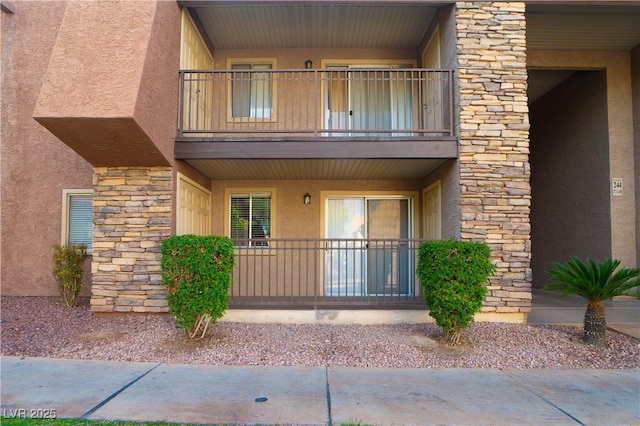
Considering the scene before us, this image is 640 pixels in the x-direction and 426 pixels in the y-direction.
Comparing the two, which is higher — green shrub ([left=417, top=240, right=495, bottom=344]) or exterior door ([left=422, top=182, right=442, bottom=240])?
exterior door ([left=422, top=182, right=442, bottom=240])

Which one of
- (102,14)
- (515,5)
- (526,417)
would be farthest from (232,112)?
(526,417)

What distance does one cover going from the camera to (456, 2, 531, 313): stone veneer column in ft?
22.8

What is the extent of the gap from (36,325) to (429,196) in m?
7.72

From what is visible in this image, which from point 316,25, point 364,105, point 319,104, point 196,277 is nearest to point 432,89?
point 364,105

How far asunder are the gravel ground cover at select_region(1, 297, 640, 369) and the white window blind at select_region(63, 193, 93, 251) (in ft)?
7.09

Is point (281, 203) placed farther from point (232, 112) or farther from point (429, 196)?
point (429, 196)

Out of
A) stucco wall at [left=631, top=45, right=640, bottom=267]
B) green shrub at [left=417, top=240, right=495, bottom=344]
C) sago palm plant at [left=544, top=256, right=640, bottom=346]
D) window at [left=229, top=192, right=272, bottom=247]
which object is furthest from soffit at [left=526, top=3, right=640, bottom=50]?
window at [left=229, top=192, right=272, bottom=247]

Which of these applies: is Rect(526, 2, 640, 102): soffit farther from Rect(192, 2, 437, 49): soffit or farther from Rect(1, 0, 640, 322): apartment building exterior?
Rect(192, 2, 437, 49): soffit

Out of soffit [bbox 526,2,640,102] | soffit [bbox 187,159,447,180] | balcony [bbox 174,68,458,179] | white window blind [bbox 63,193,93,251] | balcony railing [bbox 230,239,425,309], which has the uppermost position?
soffit [bbox 526,2,640,102]

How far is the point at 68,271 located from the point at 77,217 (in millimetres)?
1514

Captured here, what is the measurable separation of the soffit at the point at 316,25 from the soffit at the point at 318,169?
2908 millimetres

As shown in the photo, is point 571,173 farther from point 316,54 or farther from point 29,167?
point 29,167

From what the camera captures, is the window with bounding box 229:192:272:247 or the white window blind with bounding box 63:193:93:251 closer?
the white window blind with bounding box 63:193:93:251

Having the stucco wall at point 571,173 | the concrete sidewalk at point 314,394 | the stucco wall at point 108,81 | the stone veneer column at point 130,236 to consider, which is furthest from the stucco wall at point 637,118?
the stucco wall at point 108,81
